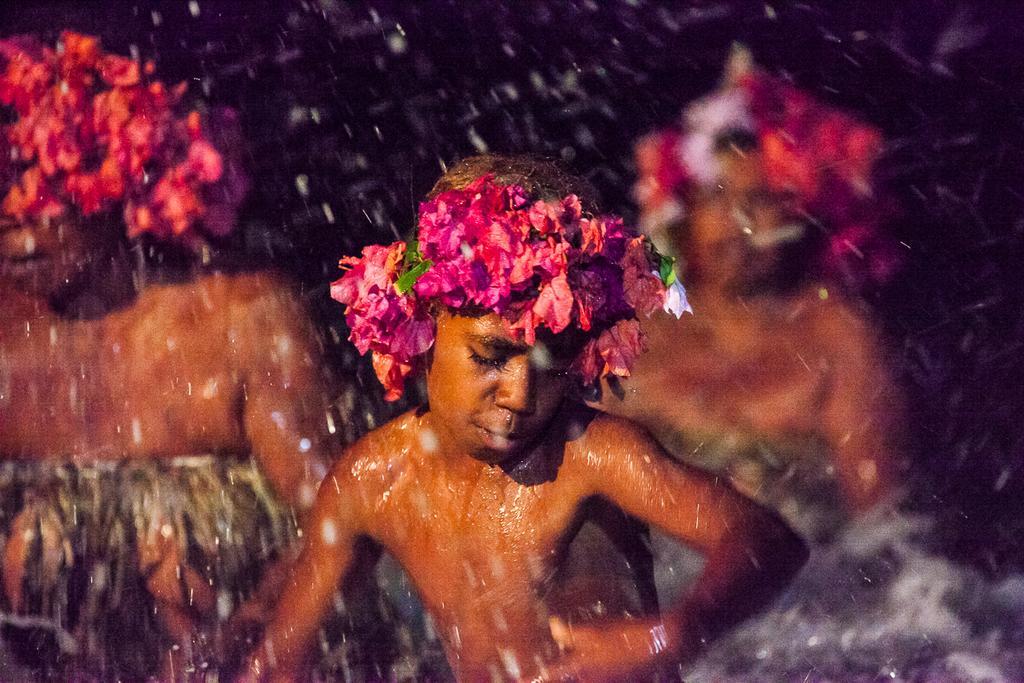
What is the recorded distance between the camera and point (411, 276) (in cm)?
288

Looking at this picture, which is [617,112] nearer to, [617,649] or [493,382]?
[493,382]

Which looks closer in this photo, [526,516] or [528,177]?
[528,177]

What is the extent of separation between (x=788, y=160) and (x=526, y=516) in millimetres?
2046

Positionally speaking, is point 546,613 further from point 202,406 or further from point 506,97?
point 506,97

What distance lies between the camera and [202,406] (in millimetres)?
4188

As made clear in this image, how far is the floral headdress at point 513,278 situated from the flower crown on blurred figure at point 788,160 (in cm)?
146

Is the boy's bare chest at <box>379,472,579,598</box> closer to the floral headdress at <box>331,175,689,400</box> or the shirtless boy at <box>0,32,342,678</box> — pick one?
the floral headdress at <box>331,175,689,400</box>

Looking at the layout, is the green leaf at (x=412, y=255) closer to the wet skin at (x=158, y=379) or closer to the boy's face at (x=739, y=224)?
the wet skin at (x=158, y=379)

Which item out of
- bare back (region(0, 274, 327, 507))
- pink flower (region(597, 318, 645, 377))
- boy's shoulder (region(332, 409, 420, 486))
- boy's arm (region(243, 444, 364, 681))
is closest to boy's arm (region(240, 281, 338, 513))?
bare back (region(0, 274, 327, 507))

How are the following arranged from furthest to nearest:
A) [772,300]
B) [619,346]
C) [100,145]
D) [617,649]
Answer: [772,300] < [100,145] < [617,649] < [619,346]

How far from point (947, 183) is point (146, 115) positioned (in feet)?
10.5

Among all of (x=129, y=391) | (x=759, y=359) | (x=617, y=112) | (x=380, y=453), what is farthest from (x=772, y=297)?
(x=129, y=391)

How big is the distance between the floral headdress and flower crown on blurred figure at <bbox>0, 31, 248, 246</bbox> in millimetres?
1485

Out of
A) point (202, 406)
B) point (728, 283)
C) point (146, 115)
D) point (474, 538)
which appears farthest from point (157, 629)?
point (728, 283)
